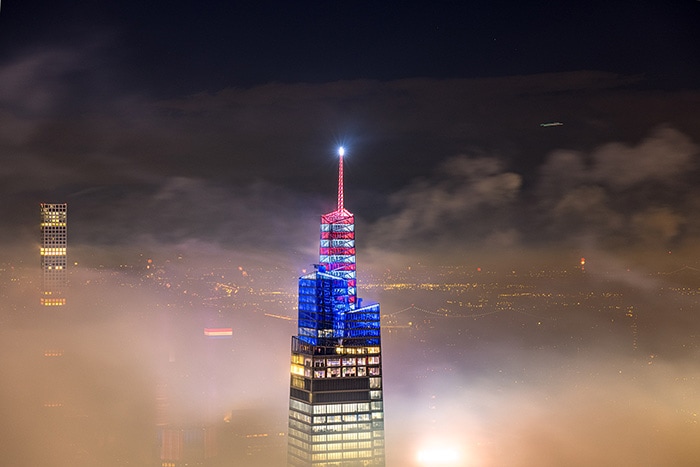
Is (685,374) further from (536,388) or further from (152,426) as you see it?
(152,426)

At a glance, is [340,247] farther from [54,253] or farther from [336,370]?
[54,253]

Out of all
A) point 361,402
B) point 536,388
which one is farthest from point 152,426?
point 536,388

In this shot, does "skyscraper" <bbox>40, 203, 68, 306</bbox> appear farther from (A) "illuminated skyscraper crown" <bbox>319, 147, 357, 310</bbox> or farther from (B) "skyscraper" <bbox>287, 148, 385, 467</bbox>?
(B) "skyscraper" <bbox>287, 148, 385, 467</bbox>

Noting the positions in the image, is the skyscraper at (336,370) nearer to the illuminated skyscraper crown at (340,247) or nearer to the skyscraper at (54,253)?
the illuminated skyscraper crown at (340,247)

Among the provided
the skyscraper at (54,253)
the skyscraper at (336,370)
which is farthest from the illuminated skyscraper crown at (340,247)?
the skyscraper at (54,253)

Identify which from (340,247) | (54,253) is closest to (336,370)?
→ (340,247)
